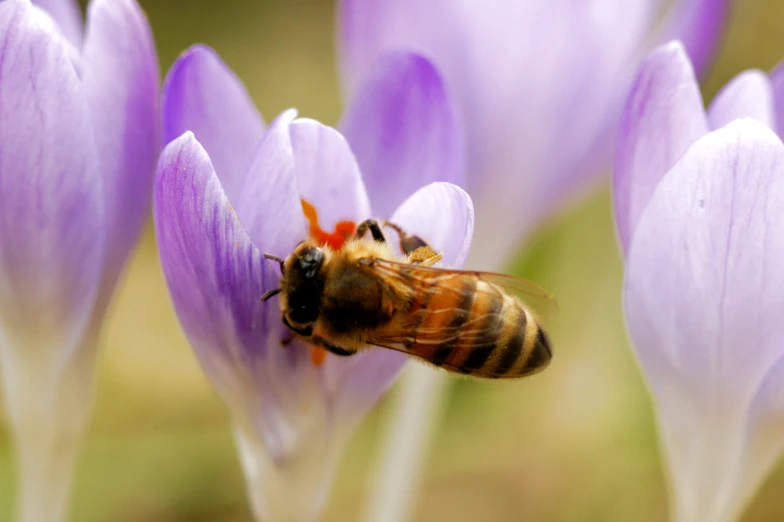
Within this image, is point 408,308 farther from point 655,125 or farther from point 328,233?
point 655,125

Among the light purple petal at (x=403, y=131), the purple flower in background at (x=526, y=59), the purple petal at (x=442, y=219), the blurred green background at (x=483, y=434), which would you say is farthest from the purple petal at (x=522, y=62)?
the blurred green background at (x=483, y=434)

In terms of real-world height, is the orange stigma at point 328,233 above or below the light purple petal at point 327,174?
below

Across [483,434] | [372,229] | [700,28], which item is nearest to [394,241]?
[372,229]

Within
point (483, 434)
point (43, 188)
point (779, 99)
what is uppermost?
point (779, 99)

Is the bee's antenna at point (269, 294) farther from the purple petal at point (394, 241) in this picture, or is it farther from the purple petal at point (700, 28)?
the purple petal at point (700, 28)

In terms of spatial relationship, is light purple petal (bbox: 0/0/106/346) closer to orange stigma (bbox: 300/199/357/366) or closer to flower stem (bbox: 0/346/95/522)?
flower stem (bbox: 0/346/95/522)

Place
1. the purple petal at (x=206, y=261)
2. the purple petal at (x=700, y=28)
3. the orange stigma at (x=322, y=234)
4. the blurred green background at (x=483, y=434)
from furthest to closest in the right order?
1. the blurred green background at (x=483, y=434)
2. the purple petal at (x=700, y=28)
3. the orange stigma at (x=322, y=234)
4. the purple petal at (x=206, y=261)

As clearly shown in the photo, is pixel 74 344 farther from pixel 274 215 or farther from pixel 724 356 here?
pixel 724 356
